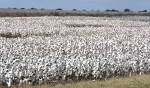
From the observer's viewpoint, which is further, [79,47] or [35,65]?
[79,47]

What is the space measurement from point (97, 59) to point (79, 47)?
258 inches

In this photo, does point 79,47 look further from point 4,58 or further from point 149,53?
point 4,58

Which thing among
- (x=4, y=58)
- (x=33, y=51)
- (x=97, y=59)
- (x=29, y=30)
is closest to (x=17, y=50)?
(x=33, y=51)

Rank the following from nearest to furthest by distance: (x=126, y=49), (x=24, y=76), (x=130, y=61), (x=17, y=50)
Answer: (x=24, y=76) < (x=130, y=61) < (x=17, y=50) < (x=126, y=49)

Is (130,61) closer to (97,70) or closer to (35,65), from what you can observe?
(97,70)

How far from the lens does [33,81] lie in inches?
696

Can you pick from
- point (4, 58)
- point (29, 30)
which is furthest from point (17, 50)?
point (29, 30)

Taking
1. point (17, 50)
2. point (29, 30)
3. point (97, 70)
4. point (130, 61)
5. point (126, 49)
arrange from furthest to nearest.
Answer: point (29, 30) < point (126, 49) < point (17, 50) < point (130, 61) < point (97, 70)

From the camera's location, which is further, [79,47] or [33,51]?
[79,47]

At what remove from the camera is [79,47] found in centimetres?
2662

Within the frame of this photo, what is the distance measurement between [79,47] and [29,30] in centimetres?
1485

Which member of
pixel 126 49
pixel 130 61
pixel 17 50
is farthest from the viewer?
pixel 126 49

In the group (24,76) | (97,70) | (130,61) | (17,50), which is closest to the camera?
(24,76)

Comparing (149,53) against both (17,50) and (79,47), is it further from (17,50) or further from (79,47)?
(17,50)
